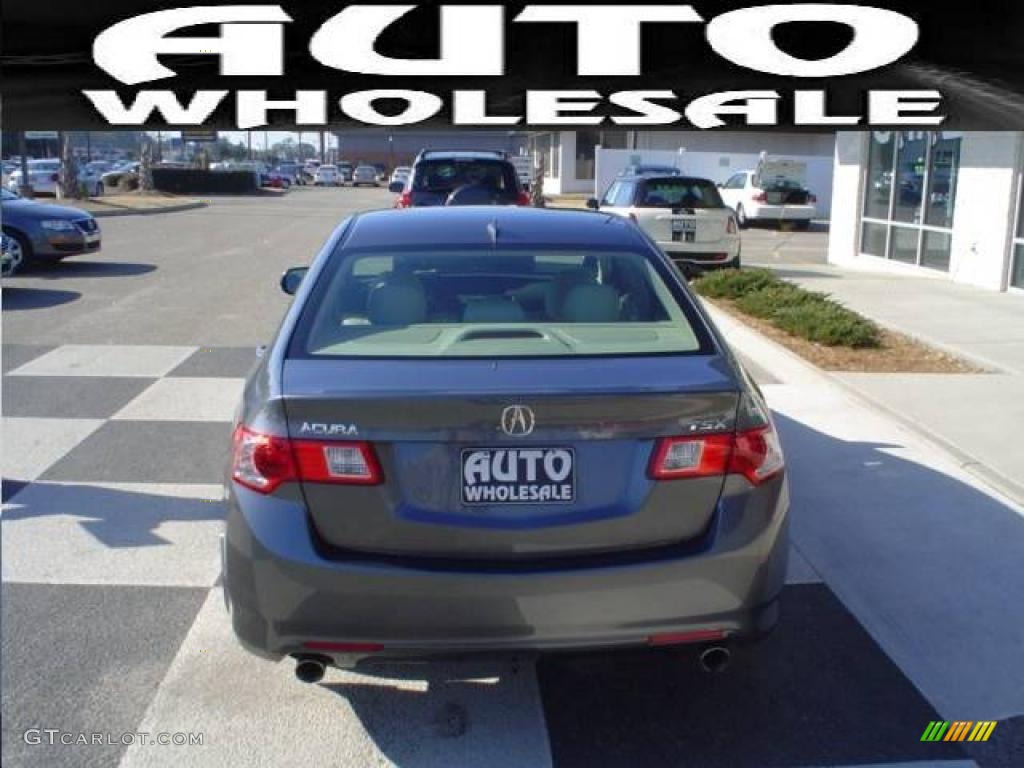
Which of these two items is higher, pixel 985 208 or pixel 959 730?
pixel 985 208

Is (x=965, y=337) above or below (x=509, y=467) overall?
below

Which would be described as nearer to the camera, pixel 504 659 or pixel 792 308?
pixel 504 659

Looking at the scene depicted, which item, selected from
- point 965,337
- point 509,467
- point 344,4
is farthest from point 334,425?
point 344,4

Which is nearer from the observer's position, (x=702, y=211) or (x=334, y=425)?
(x=334, y=425)

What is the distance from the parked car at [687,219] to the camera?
1359 cm

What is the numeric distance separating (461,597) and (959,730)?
66.7 inches

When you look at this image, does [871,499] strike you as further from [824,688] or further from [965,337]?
[965,337]

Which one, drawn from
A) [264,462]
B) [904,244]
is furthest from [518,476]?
[904,244]

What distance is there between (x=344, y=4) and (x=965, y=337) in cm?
1174

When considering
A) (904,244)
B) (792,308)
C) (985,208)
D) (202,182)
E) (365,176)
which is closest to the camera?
(792,308)

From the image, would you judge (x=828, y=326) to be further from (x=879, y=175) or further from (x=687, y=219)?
(x=879, y=175)

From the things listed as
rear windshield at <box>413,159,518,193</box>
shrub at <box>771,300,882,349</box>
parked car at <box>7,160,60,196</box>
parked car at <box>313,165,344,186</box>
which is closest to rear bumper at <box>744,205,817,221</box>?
rear windshield at <box>413,159,518,193</box>

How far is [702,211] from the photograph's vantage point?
1363 centimetres

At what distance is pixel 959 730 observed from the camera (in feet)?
10.0
